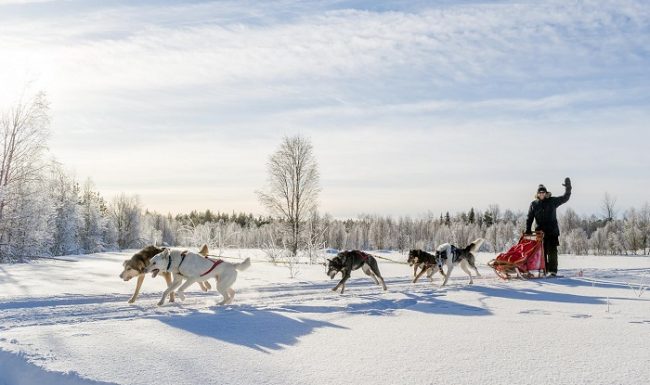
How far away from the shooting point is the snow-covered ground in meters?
3.67

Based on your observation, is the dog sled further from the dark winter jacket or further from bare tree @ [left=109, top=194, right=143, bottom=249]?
bare tree @ [left=109, top=194, right=143, bottom=249]

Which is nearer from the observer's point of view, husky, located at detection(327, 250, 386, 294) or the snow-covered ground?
the snow-covered ground

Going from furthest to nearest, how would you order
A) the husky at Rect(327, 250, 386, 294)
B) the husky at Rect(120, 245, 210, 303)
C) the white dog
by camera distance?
the husky at Rect(327, 250, 386, 294)
the husky at Rect(120, 245, 210, 303)
the white dog

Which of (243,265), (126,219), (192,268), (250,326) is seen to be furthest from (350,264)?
(126,219)

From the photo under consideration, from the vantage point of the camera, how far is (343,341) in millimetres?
4730

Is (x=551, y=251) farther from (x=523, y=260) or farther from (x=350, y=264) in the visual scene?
(x=350, y=264)

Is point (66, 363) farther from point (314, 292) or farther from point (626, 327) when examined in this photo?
point (314, 292)

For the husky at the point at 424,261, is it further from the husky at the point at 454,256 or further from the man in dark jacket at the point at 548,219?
the man in dark jacket at the point at 548,219

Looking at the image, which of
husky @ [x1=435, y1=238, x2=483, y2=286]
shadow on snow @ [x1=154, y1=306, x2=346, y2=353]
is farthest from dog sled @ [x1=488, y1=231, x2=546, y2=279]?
shadow on snow @ [x1=154, y1=306, x2=346, y2=353]

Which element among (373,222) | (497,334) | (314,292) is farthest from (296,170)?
(373,222)

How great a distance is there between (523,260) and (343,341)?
7556mm

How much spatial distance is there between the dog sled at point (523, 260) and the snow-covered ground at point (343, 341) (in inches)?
113

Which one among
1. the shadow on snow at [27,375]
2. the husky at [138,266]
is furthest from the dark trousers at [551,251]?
the shadow on snow at [27,375]

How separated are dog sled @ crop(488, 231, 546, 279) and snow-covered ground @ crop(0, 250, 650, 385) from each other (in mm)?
2864
